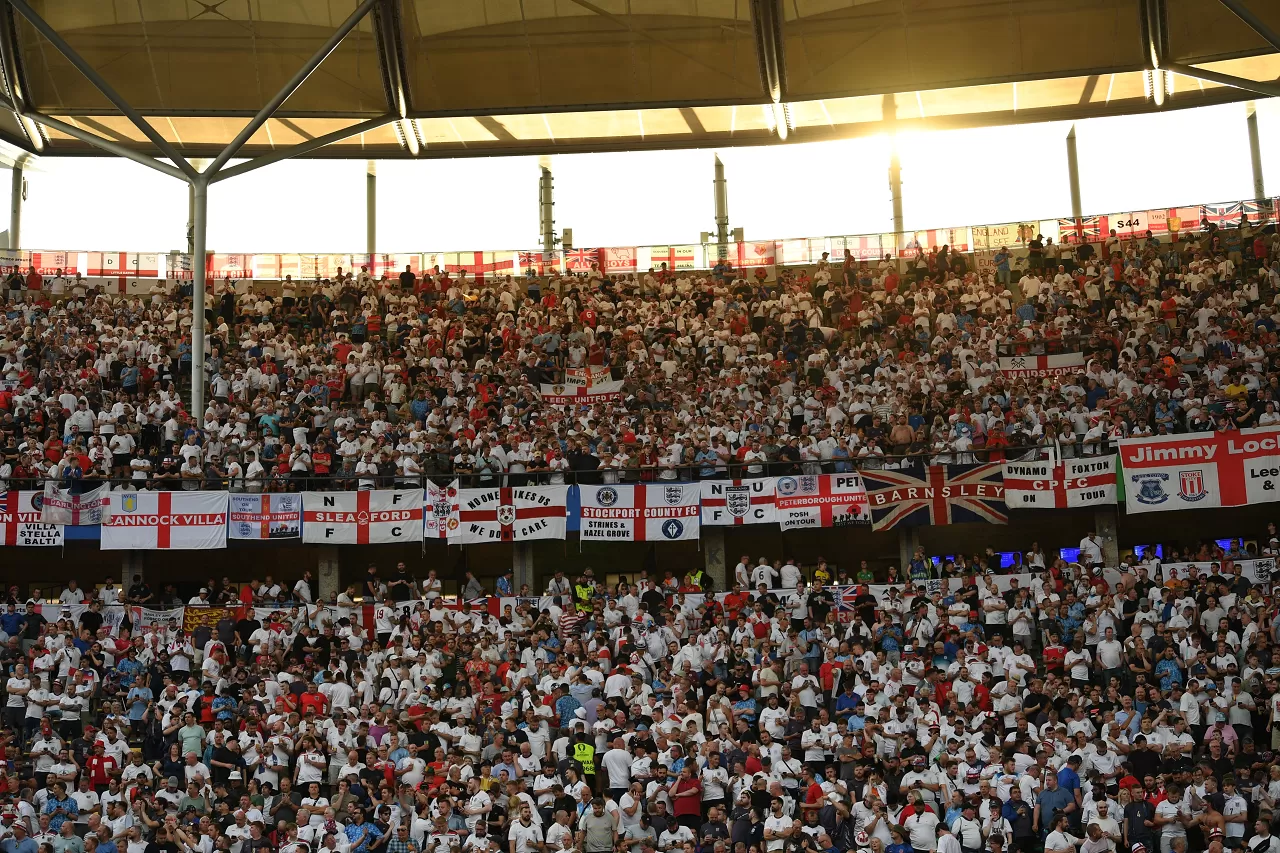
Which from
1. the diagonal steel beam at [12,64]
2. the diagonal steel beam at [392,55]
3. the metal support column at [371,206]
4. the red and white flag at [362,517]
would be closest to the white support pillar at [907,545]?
the red and white flag at [362,517]

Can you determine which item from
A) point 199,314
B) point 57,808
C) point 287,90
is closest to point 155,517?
point 199,314

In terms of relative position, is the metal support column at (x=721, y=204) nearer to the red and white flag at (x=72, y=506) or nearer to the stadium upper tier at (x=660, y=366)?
the stadium upper tier at (x=660, y=366)

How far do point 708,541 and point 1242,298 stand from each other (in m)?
13.7

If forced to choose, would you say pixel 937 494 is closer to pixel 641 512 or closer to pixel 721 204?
pixel 641 512

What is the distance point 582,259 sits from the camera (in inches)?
1727

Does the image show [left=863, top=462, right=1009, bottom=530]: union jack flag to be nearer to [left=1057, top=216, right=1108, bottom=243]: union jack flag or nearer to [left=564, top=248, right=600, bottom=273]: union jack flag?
[left=1057, top=216, right=1108, bottom=243]: union jack flag

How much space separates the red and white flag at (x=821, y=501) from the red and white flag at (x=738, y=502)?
21 centimetres

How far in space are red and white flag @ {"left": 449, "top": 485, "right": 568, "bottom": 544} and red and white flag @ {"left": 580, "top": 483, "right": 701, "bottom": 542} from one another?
56 centimetres

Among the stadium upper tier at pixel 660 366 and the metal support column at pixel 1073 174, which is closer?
the stadium upper tier at pixel 660 366

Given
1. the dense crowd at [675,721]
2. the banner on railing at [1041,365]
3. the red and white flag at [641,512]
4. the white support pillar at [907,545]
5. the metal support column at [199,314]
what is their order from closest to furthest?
the dense crowd at [675,721], the red and white flag at [641,512], the white support pillar at [907,545], the metal support column at [199,314], the banner on railing at [1041,365]

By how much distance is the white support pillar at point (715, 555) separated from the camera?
32500mm

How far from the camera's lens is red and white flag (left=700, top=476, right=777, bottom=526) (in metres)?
30.6

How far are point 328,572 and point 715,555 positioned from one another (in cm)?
836

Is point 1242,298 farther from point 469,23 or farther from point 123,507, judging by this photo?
point 123,507
